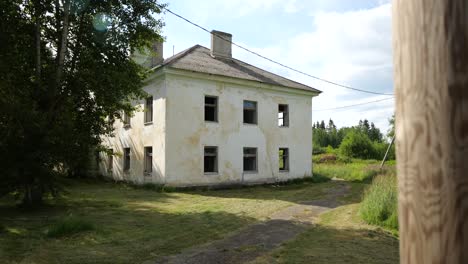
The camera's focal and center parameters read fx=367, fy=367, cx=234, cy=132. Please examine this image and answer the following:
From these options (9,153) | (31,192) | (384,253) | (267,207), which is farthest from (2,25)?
(384,253)

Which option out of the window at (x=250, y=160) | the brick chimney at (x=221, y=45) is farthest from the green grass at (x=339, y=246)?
the brick chimney at (x=221, y=45)

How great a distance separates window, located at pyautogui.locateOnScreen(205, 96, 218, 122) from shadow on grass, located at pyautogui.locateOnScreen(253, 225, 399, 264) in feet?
39.9

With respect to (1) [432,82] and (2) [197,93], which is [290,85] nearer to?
(2) [197,93]

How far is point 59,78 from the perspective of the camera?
1098 centimetres

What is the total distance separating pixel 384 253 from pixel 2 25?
10829 mm

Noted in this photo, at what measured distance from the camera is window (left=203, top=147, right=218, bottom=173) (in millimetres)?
19091

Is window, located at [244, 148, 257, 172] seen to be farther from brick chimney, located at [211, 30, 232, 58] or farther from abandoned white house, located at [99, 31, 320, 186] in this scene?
brick chimney, located at [211, 30, 232, 58]

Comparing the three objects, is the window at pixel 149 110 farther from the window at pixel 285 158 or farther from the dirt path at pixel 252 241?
the dirt path at pixel 252 241

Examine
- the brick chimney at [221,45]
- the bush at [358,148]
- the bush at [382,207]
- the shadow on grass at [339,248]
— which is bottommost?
the shadow on grass at [339,248]

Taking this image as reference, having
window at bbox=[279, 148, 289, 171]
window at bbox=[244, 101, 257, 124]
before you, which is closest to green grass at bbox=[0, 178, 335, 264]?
window at bbox=[244, 101, 257, 124]

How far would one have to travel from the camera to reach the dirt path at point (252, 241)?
5.84 metres

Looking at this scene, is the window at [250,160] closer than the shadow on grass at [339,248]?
No

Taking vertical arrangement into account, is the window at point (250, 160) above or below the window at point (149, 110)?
below

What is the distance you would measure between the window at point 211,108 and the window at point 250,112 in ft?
6.61
